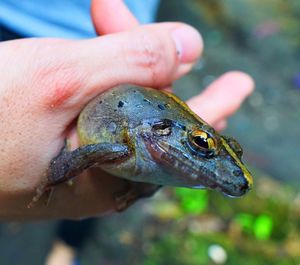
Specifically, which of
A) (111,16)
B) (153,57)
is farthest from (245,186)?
(111,16)

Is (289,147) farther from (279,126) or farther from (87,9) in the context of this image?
(87,9)

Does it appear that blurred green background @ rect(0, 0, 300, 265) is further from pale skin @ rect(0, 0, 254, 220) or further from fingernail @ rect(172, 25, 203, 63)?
fingernail @ rect(172, 25, 203, 63)

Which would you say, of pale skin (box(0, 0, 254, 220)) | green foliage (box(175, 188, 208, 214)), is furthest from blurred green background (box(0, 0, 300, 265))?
pale skin (box(0, 0, 254, 220))

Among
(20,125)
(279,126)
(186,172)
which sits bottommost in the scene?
(279,126)

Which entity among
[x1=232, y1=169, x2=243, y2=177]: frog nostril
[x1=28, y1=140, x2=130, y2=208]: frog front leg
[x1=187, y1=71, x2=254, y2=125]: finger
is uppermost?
[x1=28, y1=140, x2=130, y2=208]: frog front leg

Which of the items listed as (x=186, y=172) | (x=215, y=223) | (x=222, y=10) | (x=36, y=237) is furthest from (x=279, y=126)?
(x=186, y=172)

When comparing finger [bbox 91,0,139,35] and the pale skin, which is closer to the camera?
the pale skin

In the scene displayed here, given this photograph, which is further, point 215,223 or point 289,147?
point 289,147

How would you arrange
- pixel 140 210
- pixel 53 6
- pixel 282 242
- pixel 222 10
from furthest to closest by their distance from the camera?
pixel 222 10
pixel 140 210
pixel 282 242
pixel 53 6
